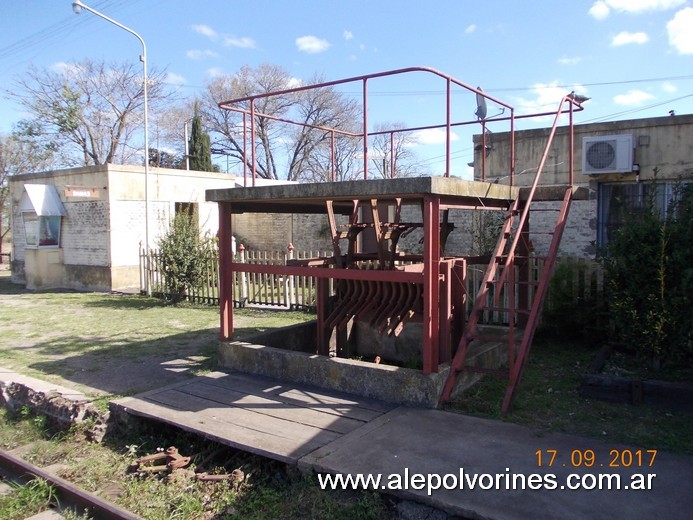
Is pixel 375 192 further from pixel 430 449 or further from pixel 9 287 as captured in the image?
pixel 9 287

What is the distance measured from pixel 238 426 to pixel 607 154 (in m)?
9.46

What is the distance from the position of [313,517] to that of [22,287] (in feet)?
61.4

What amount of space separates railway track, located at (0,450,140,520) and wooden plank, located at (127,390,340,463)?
87 cm

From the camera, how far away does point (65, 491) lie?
4.51 metres

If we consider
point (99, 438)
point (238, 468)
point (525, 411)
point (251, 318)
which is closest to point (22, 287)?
point (251, 318)

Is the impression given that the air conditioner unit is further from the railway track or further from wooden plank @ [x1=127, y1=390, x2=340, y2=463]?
the railway track

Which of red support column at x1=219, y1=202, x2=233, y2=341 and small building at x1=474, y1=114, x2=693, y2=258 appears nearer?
red support column at x1=219, y1=202, x2=233, y2=341

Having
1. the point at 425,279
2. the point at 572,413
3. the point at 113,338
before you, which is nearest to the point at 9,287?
the point at 113,338

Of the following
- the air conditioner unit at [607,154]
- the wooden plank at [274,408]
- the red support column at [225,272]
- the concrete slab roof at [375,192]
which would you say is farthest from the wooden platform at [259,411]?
the air conditioner unit at [607,154]

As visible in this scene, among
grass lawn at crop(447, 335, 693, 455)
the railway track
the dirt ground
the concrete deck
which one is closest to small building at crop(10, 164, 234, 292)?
the dirt ground

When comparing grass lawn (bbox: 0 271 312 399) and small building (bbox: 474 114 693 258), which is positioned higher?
small building (bbox: 474 114 693 258)

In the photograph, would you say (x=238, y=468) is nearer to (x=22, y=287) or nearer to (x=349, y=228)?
(x=349, y=228)

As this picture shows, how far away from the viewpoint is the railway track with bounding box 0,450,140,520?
161 inches

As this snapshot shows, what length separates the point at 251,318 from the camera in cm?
1127
